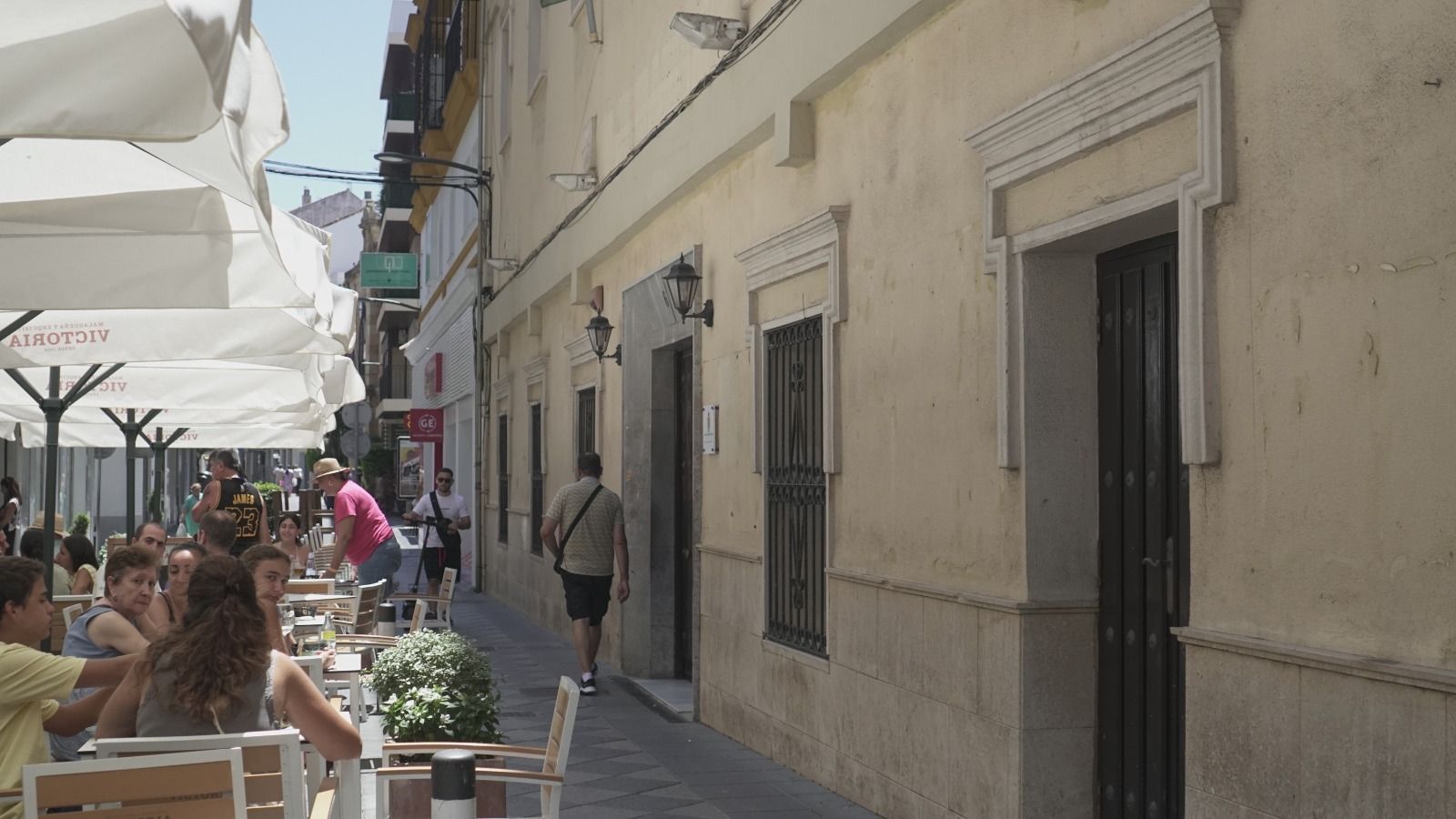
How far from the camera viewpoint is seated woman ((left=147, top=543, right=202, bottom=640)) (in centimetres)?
714

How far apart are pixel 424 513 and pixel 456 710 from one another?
42.8ft

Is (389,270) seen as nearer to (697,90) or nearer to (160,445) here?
(160,445)

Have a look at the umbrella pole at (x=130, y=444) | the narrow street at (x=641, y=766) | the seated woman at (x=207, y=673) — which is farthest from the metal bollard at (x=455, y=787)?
the umbrella pole at (x=130, y=444)

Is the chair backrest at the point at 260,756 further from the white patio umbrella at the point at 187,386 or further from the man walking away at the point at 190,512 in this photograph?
the man walking away at the point at 190,512

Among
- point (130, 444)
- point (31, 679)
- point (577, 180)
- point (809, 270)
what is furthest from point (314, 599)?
point (31, 679)

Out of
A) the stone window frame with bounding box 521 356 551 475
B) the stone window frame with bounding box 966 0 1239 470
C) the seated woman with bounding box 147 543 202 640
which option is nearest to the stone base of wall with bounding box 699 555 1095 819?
the stone window frame with bounding box 966 0 1239 470

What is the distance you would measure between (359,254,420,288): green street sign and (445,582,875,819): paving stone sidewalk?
22189 millimetres

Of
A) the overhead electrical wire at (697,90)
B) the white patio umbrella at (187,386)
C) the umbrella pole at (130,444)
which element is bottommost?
the umbrella pole at (130,444)

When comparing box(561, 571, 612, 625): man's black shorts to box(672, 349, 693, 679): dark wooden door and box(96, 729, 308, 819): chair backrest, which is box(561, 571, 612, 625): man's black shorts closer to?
box(672, 349, 693, 679): dark wooden door

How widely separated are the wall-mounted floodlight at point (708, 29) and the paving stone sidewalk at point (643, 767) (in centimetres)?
436

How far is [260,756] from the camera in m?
4.58

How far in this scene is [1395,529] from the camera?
13.3 feet

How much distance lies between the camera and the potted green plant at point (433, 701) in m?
6.12

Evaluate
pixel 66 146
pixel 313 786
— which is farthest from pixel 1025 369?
pixel 66 146
